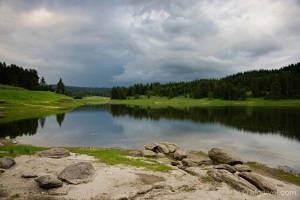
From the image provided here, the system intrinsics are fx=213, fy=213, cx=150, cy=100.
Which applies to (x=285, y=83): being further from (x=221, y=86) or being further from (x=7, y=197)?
(x=7, y=197)

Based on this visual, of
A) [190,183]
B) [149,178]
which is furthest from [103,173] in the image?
[190,183]

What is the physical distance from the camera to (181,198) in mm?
16812

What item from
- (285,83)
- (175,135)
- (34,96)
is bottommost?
(175,135)

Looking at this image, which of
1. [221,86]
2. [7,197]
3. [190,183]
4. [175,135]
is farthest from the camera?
[221,86]

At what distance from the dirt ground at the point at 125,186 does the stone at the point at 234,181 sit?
1.91ft

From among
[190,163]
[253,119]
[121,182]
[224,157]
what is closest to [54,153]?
[121,182]

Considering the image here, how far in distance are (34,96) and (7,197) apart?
126 metres

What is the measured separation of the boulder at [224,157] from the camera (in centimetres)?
2669

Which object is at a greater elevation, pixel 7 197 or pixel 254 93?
pixel 254 93

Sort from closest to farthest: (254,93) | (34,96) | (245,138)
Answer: (245,138) → (34,96) → (254,93)

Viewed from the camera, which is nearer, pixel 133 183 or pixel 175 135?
pixel 133 183

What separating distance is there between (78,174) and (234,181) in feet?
48.0

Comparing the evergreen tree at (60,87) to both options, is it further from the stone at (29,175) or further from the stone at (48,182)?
the stone at (48,182)

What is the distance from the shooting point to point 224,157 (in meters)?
27.2
